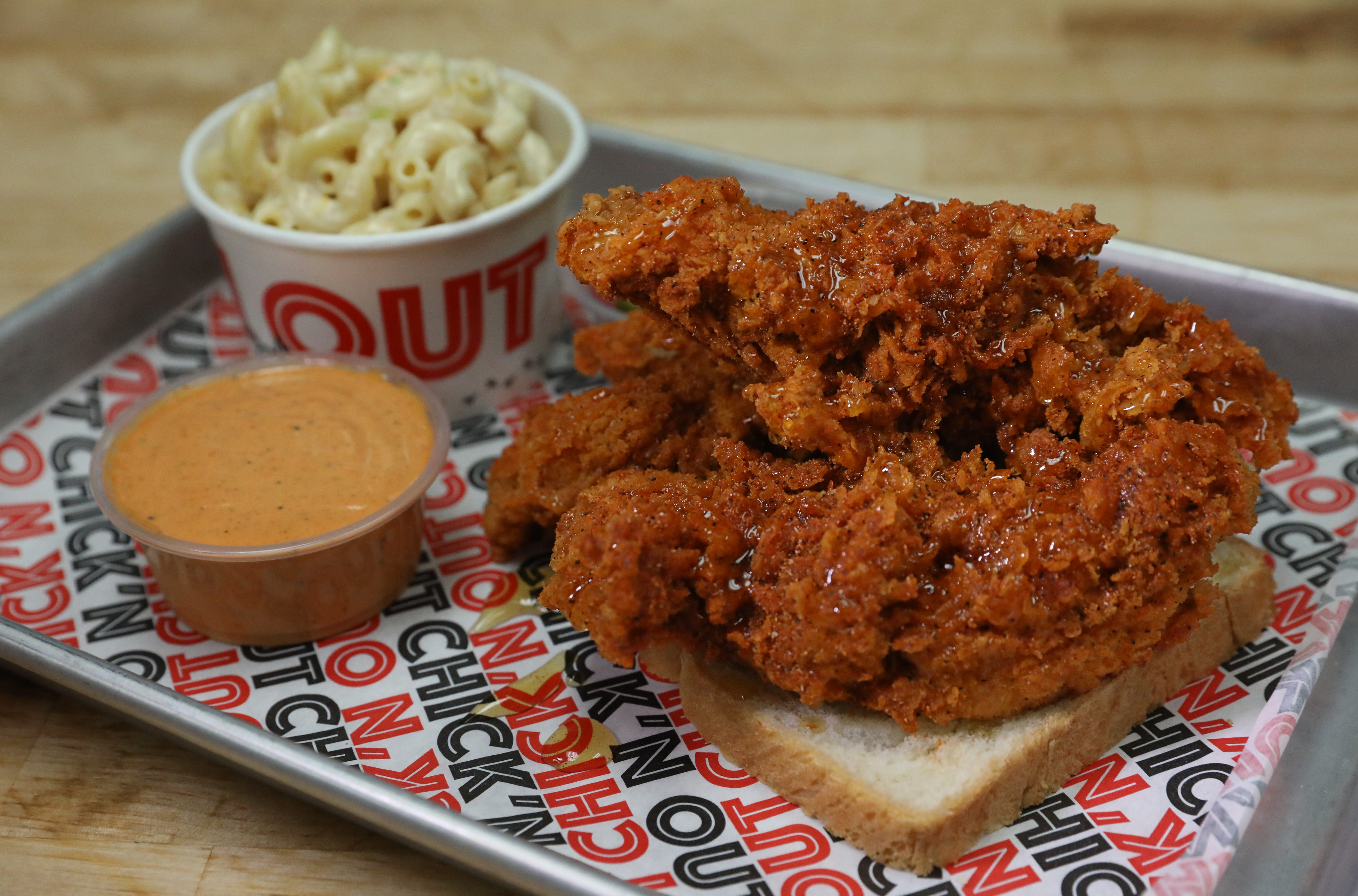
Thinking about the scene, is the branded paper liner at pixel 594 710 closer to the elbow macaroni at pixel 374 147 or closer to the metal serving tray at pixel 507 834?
the metal serving tray at pixel 507 834

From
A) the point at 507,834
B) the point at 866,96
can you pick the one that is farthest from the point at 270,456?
the point at 866,96

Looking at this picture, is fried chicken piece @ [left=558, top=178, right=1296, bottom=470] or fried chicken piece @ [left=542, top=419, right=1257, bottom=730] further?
fried chicken piece @ [left=558, top=178, right=1296, bottom=470]

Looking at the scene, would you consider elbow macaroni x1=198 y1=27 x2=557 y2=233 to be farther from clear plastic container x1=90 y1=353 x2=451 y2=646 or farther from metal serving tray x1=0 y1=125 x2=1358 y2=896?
clear plastic container x1=90 y1=353 x2=451 y2=646

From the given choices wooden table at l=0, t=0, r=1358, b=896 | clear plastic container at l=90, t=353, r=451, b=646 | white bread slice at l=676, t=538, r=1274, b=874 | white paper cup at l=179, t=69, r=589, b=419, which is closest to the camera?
white bread slice at l=676, t=538, r=1274, b=874

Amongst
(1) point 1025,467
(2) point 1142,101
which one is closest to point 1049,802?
(1) point 1025,467

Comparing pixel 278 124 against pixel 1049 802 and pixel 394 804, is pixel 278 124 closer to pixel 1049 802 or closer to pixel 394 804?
pixel 394 804

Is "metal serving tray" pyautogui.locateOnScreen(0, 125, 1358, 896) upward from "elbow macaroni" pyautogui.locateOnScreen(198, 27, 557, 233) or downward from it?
downward

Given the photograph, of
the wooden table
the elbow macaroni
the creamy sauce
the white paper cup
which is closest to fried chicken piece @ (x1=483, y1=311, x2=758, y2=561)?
the creamy sauce
